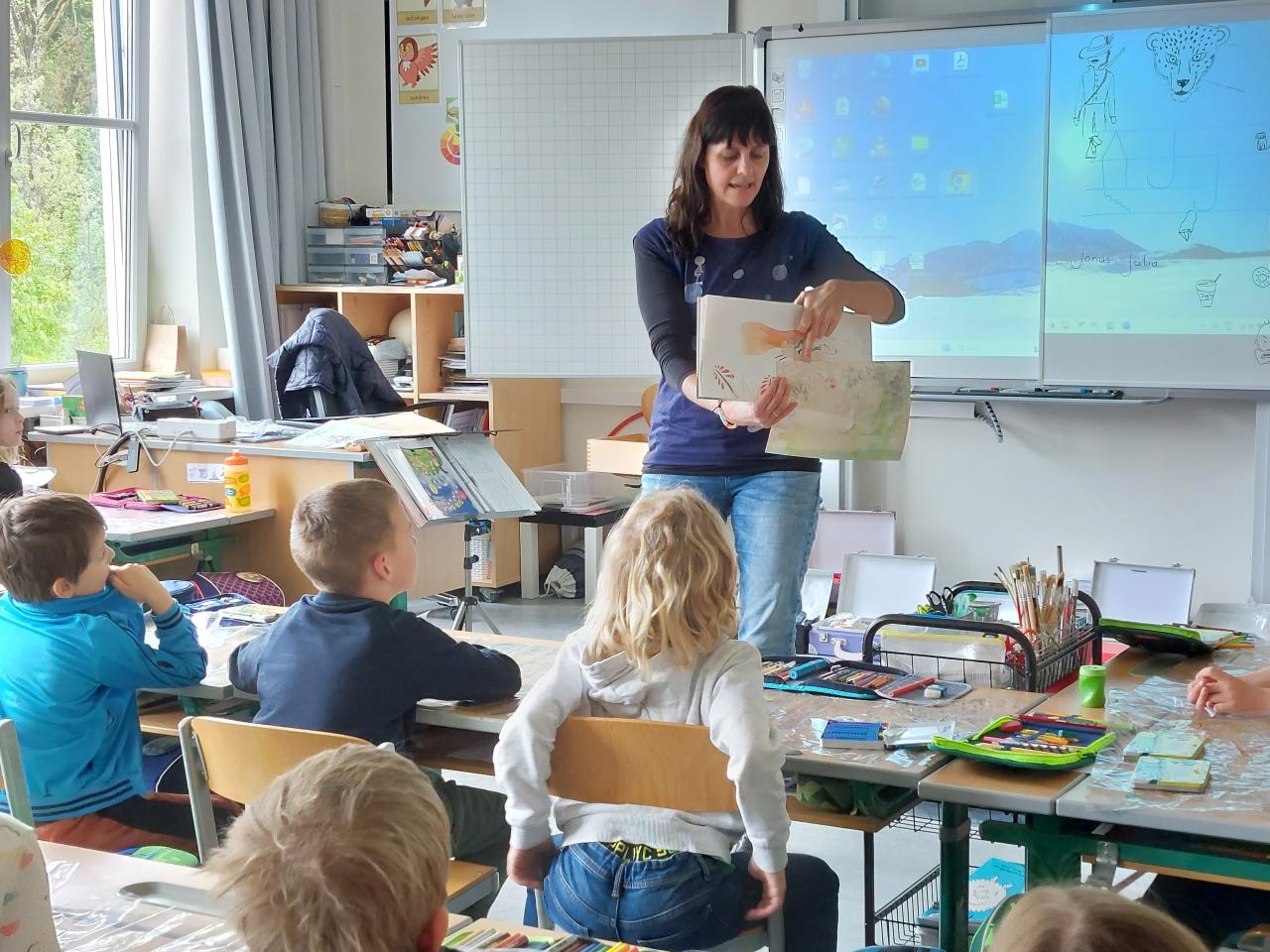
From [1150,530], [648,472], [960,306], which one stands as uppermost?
[960,306]

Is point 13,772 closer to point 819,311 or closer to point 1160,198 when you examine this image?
point 819,311

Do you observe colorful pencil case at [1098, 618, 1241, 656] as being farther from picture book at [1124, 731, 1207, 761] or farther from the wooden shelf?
the wooden shelf

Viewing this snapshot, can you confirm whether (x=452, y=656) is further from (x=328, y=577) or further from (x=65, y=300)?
(x=65, y=300)

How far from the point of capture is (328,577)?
7.70ft

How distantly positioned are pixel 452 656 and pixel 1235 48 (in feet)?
11.3

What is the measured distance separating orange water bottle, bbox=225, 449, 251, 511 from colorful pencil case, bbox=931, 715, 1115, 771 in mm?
2999

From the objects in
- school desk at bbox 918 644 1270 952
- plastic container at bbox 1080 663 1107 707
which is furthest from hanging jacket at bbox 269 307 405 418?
school desk at bbox 918 644 1270 952

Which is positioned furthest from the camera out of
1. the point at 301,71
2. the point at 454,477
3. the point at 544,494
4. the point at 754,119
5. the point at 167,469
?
the point at 301,71

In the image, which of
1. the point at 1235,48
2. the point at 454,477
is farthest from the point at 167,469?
the point at 1235,48

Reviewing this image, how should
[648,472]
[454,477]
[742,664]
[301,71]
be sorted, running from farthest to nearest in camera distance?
[301,71] < [454,477] < [648,472] < [742,664]

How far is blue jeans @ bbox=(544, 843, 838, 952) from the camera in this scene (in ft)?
6.16

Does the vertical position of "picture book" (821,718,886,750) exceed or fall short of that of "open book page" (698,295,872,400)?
it falls short

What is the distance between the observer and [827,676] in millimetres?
2381

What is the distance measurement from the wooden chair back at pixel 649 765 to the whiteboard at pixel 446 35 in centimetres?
456
